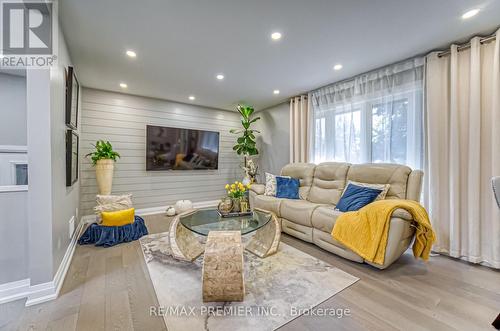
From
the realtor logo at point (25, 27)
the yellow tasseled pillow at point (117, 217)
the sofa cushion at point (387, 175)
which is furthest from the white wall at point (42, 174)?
the sofa cushion at point (387, 175)

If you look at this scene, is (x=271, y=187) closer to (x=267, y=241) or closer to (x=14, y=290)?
(x=267, y=241)

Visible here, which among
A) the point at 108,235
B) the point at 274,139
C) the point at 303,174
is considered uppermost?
the point at 274,139

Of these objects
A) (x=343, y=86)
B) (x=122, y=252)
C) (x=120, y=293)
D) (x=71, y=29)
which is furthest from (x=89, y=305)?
(x=343, y=86)

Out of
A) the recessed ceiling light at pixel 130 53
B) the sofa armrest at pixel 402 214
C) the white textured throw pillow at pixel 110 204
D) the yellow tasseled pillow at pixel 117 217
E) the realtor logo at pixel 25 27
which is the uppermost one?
the recessed ceiling light at pixel 130 53

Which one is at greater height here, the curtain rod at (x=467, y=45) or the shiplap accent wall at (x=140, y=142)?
the curtain rod at (x=467, y=45)

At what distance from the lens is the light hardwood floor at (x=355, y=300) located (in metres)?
1.42

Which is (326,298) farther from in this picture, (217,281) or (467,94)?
(467,94)

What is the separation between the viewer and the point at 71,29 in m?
2.11

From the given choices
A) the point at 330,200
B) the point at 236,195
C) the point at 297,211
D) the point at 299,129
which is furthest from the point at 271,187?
the point at 299,129

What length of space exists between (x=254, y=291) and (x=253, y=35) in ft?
8.31

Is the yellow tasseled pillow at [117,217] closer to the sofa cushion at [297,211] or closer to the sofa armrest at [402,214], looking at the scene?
the sofa cushion at [297,211]

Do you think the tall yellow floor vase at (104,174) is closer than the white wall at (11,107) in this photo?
No

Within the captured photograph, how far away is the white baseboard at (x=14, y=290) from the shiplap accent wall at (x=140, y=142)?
2.27 meters

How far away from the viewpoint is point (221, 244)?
1.71 meters
